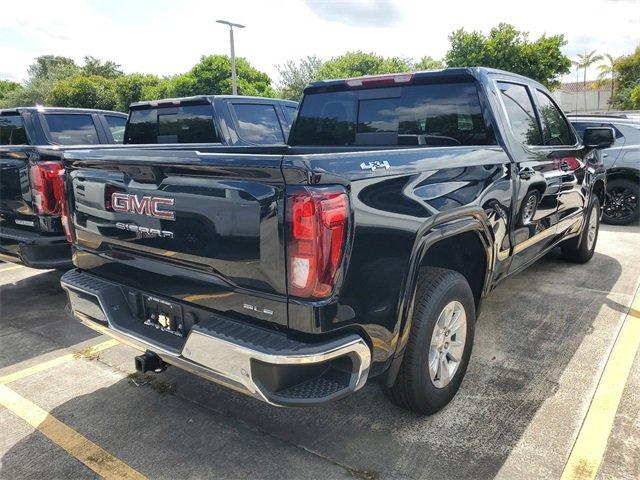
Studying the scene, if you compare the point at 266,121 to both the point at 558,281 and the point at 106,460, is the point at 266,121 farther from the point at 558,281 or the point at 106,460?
the point at 106,460

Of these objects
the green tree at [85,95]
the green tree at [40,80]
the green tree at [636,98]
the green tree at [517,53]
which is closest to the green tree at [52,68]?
the green tree at [40,80]

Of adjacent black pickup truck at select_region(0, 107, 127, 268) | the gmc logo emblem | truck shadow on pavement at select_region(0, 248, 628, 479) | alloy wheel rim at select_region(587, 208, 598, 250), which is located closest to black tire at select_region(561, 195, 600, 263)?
alloy wheel rim at select_region(587, 208, 598, 250)

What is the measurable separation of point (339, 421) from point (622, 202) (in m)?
7.46

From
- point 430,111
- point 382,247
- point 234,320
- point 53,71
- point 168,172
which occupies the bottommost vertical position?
point 234,320

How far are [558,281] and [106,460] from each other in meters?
4.48

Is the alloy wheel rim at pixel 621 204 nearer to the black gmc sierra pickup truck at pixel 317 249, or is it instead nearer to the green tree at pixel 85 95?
the black gmc sierra pickup truck at pixel 317 249

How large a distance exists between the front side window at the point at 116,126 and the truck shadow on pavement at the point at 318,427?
4623 mm

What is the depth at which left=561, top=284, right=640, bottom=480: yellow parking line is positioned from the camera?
243 centimetres

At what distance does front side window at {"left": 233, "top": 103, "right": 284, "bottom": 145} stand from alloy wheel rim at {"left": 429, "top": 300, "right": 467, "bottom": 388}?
162 inches

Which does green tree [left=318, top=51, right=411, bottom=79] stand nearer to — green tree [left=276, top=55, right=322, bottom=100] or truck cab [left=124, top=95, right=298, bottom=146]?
green tree [left=276, top=55, right=322, bottom=100]

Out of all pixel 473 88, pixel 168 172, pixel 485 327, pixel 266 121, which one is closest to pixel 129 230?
pixel 168 172

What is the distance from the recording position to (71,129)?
249 inches

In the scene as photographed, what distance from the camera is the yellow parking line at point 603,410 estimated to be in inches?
95.8

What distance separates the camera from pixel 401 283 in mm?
2289
